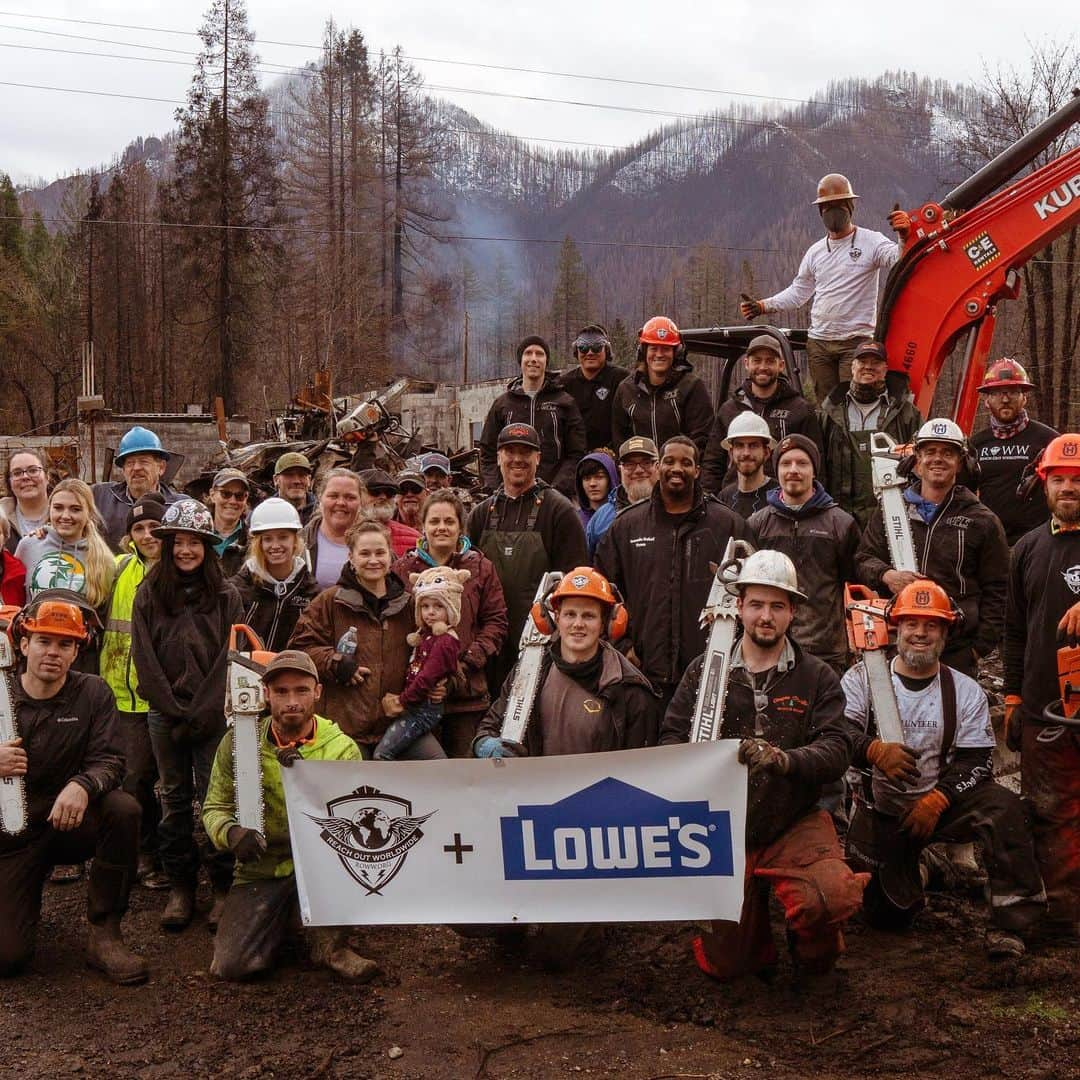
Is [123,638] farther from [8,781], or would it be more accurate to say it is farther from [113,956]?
[113,956]

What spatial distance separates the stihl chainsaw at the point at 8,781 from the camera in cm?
597

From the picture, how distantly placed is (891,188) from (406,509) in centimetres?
20557

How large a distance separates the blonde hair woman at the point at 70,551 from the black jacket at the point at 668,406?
4120 millimetres

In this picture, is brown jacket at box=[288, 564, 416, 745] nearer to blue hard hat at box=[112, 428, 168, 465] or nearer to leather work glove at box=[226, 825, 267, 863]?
leather work glove at box=[226, 825, 267, 863]

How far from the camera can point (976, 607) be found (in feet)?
22.5

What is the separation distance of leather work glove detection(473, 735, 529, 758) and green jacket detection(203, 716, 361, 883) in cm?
69

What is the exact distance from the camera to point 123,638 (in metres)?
7.26

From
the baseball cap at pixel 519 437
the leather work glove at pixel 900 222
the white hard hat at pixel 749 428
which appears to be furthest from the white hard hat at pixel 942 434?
the leather work glove at pixel 900 222

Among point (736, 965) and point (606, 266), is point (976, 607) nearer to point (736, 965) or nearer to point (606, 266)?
point (736, 965)

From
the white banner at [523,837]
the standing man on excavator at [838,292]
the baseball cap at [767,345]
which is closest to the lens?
the white banner at [523,837]

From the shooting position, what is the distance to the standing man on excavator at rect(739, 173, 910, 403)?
32.6 feet

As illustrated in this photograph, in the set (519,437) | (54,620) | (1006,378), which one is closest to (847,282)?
(1006,378)

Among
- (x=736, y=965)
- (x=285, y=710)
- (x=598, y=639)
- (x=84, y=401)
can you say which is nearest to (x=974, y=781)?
(x=736, y=965)

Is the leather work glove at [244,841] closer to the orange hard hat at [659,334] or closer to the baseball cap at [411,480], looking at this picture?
the baseball cap at [411,480]
